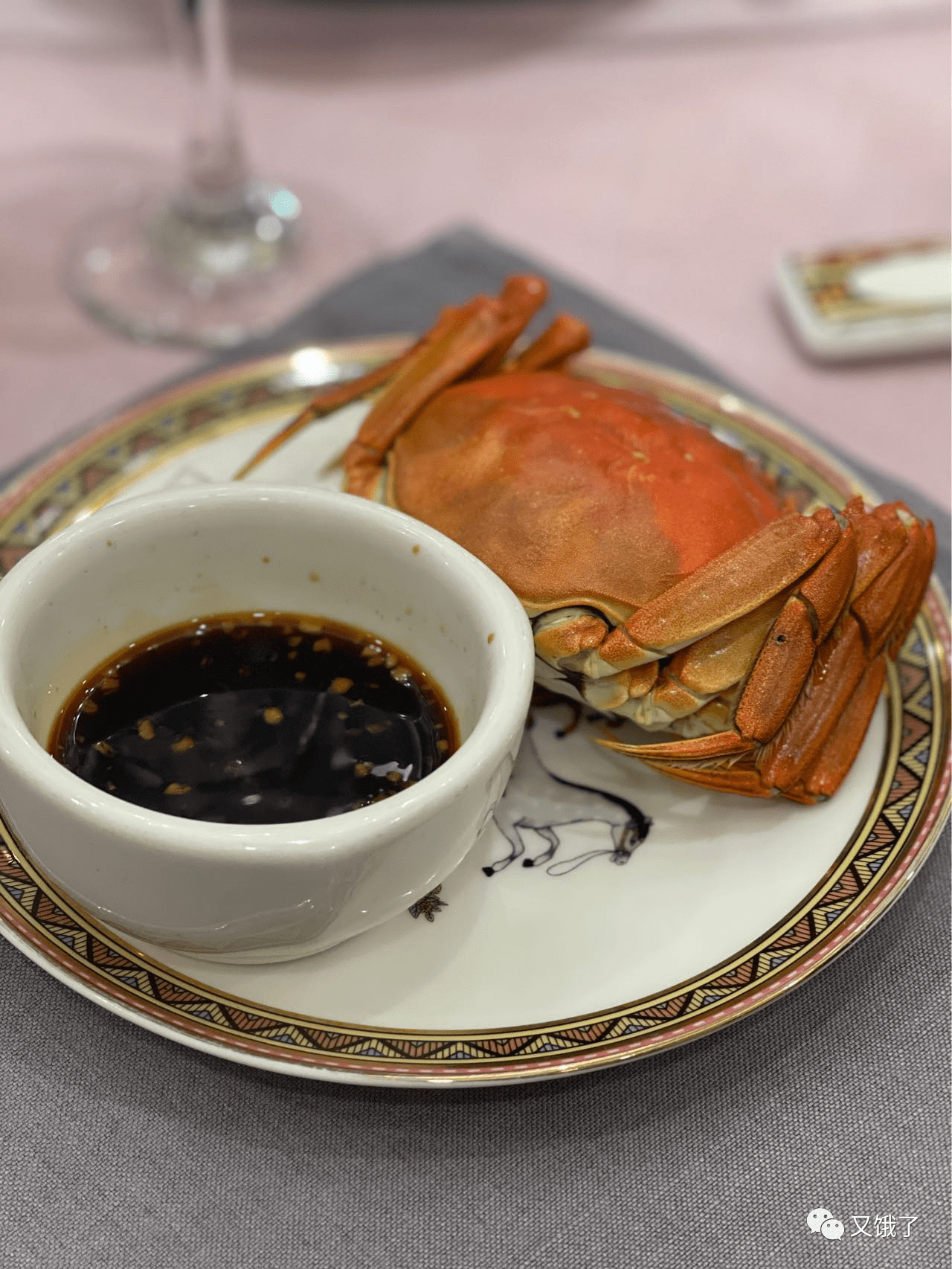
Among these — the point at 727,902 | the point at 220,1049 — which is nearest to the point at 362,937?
the point at 220,1049

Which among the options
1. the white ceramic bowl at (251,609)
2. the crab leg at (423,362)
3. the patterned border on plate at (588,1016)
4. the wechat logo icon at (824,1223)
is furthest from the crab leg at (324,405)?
the wechat logo icon at (824,1223)

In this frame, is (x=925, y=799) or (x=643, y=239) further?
(x=643, y=239)

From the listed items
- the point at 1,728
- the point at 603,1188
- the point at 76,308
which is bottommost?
the point at 603,1188

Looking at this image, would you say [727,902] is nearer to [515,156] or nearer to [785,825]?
[785,825]

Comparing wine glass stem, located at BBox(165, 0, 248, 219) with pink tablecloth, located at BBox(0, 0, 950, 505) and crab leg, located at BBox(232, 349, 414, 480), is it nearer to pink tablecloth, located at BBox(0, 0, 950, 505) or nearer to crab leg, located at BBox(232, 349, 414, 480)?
pink tablecloth, located at BBox(0, 0, 950, 505)

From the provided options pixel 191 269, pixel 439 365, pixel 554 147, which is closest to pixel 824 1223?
pixel 439 365

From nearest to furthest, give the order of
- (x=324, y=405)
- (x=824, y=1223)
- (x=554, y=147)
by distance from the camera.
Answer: (x=824, y=1223), (x=324, y=405), (x=554, y=147)

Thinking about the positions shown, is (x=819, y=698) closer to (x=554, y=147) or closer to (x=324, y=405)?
(x=324, y=405)
